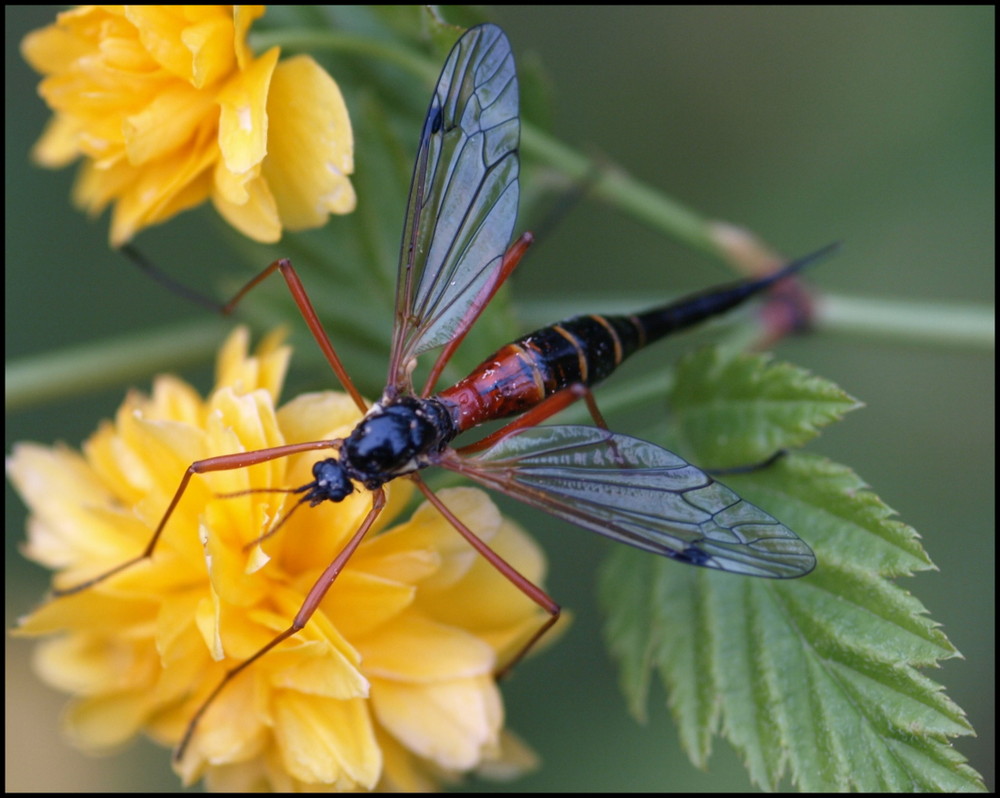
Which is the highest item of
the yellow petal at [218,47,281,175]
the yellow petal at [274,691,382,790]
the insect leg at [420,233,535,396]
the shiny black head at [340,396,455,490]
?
the yellow petal at [218,47,281,175]

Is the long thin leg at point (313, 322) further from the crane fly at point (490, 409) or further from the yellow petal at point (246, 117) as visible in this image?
the yellow petal at point (246, 117)

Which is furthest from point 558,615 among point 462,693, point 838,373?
point 838,373

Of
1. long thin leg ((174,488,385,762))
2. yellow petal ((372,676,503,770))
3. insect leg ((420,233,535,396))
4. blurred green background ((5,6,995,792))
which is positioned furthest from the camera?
blurred green background ((5,6,995,792))

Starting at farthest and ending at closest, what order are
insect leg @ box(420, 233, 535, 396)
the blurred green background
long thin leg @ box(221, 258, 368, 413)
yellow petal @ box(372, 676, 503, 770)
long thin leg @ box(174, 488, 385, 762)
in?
the blurred green background < insect leg @ box(420, 233, 535, 396) < long thin leg @ box(221, 258, 368, 413) < yellow petal @ box(372, 676, 503, 770) < long thin leg @ box(174, 488, 385, 762)

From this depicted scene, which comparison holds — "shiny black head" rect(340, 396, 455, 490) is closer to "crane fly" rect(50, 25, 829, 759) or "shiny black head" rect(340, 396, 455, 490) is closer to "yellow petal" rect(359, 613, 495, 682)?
"crane fly" rect(50, 25, 829, 759)

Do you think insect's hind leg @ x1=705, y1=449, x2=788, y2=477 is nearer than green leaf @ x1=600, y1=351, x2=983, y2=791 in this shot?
No

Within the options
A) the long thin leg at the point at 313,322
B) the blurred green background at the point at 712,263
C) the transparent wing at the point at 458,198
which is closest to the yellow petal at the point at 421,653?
the long thin leg at the point at 313,322

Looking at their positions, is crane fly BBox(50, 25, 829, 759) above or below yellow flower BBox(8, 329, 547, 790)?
above

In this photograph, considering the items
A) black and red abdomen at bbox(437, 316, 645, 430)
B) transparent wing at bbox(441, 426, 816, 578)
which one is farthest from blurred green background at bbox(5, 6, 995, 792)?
transparent wing at bbox(441, 426, 816, 578)
